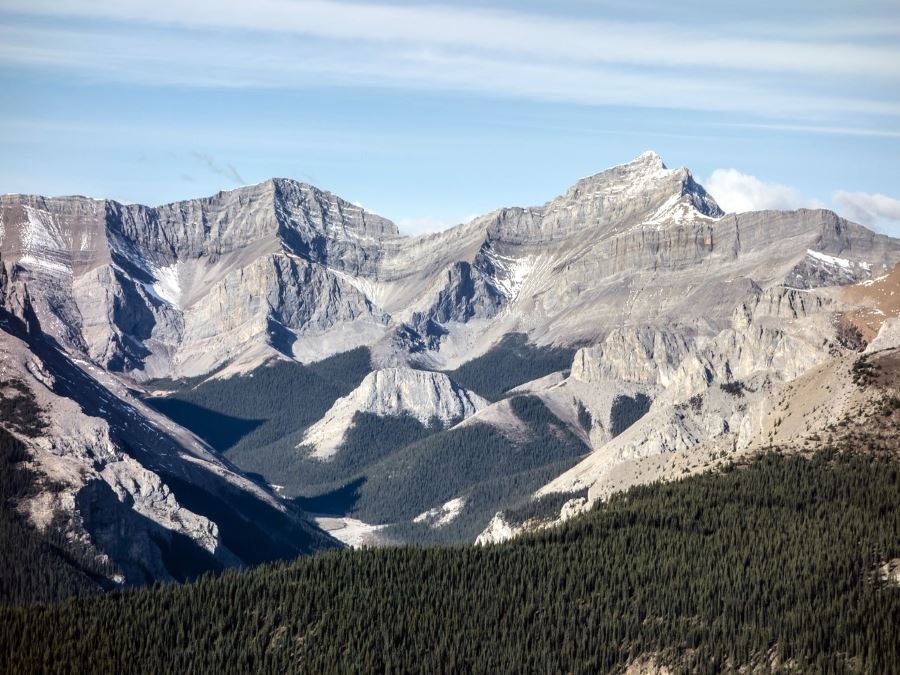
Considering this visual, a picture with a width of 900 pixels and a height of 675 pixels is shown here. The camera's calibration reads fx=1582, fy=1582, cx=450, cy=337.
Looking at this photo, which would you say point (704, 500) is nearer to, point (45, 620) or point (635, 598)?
point (635, 598)

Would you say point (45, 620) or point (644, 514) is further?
point (644, 514)

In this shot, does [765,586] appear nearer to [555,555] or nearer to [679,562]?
[679,562]

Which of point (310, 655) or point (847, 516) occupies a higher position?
point (847, 516)

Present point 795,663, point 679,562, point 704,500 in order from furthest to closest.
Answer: point 704,500 → point 679,562 → point 795,663

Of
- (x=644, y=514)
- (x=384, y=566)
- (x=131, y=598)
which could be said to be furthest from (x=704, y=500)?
Result: (x=131, y=598)

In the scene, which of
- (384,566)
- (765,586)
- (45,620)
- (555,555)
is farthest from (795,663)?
(45,620)

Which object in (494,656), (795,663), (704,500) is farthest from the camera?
(704,500)
